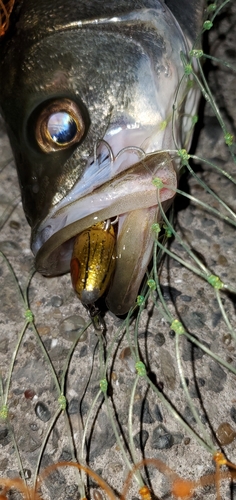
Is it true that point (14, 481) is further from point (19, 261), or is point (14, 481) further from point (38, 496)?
point (19, 261)

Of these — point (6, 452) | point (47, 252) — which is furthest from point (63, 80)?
point (6, 452)

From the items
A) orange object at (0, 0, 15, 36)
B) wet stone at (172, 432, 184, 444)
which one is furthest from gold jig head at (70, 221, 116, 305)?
orange object at (0, 0, 15, 36)

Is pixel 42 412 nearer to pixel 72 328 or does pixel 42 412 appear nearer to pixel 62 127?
pixel 72 328

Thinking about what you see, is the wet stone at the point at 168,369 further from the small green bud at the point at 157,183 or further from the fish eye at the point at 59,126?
the fish eye at the point at 59,126

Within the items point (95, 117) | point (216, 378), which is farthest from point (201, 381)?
point (95, 117)

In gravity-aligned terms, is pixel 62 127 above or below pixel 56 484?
above

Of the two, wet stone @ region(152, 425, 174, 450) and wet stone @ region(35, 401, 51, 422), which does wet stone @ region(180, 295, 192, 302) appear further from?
wet stone @ region(35, 401, 51, 422)

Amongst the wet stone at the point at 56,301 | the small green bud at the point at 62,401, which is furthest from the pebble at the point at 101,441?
the wet stone at the point at 56,301
